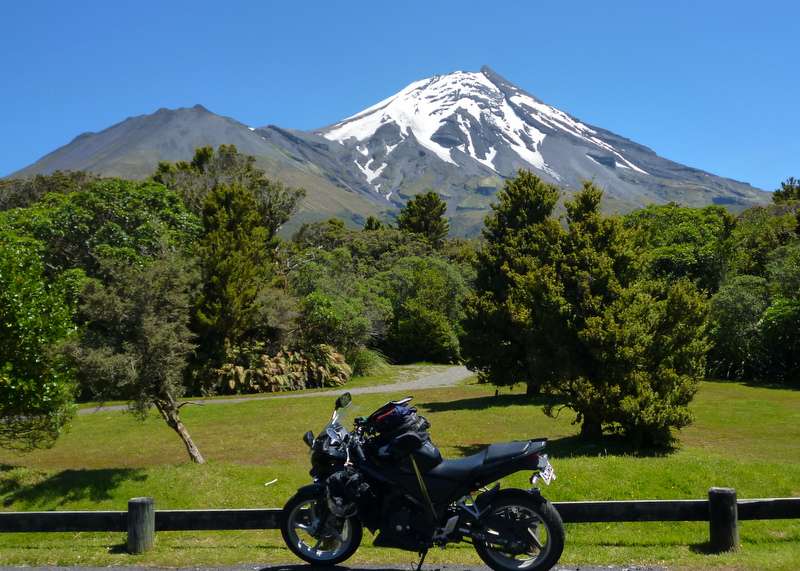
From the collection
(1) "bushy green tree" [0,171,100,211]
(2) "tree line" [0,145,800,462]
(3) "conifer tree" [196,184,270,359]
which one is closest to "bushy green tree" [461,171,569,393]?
(2) "tree line" [0,145,800,462]

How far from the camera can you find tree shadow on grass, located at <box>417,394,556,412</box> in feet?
94.9

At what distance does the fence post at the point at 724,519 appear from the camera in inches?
292

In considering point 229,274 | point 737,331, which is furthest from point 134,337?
point 737,331

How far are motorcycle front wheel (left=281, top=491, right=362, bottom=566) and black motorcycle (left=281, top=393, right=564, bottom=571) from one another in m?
0.01

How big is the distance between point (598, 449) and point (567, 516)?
10996 mm

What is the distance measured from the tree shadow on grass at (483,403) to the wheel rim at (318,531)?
21397 millimetres

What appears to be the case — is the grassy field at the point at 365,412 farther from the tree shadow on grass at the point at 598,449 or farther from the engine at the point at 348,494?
the engine at the point at 348,494

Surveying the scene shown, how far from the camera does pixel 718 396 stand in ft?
107

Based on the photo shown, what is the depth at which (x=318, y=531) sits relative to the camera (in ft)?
23.2

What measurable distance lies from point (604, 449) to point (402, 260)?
4672 centimetres

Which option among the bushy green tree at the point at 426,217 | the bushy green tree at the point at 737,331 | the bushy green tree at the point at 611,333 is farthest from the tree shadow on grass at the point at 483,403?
the bushy green tree at the point at 426,217

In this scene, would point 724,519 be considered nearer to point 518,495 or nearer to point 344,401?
point 518,495

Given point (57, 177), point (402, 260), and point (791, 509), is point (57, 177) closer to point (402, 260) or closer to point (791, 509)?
point (402, 260)

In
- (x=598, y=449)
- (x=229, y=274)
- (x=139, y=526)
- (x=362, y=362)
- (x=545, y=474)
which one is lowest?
(x=362, y=362)
